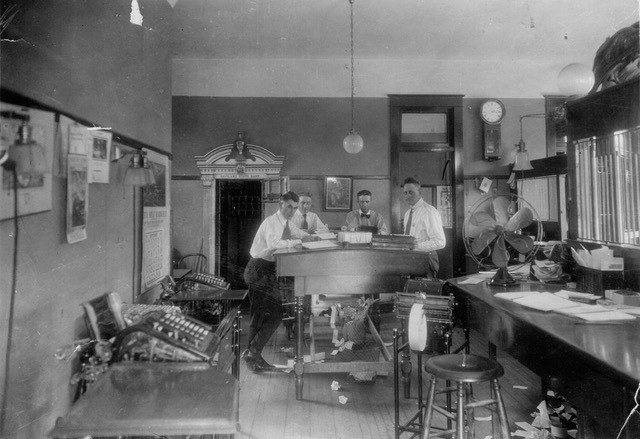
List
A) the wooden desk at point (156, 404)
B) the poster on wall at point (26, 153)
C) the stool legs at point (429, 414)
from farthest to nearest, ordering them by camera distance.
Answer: the stool legs at point (429, 414)
the poster on wall at point (26, 153)
the wooden desk at point (156, 404)

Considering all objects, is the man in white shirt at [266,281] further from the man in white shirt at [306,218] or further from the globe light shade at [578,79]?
the globe light shade at [578,79]

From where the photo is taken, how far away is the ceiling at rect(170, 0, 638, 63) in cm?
527

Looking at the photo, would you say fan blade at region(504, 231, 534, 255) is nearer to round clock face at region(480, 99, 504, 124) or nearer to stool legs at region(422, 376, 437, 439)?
stool legs at region(422, 376, 437, 439)

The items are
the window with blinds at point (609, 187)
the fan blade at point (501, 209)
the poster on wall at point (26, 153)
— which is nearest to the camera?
the poster on wall at point (26, 153)

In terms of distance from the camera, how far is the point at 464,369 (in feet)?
7.48

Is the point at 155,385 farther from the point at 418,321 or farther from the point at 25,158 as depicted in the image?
the point at 418,321

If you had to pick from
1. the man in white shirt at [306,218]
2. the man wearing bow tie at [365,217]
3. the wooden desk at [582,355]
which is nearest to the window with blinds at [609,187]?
the wooden desk at [582,355]

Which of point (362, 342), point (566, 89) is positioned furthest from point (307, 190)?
point (566, 89)

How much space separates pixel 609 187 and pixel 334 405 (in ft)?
8.79

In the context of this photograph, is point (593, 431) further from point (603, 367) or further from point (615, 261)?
point (615, 261)

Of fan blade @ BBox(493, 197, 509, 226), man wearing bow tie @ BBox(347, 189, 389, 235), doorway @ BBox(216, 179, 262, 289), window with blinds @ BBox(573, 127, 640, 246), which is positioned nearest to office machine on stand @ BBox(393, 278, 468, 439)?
window with blinds @ BBox(573, 127, 640, 246)

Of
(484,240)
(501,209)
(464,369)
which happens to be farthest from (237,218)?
(464,369)

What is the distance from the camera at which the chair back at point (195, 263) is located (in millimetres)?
6973

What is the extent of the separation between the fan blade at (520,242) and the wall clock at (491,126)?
13.7 feet
